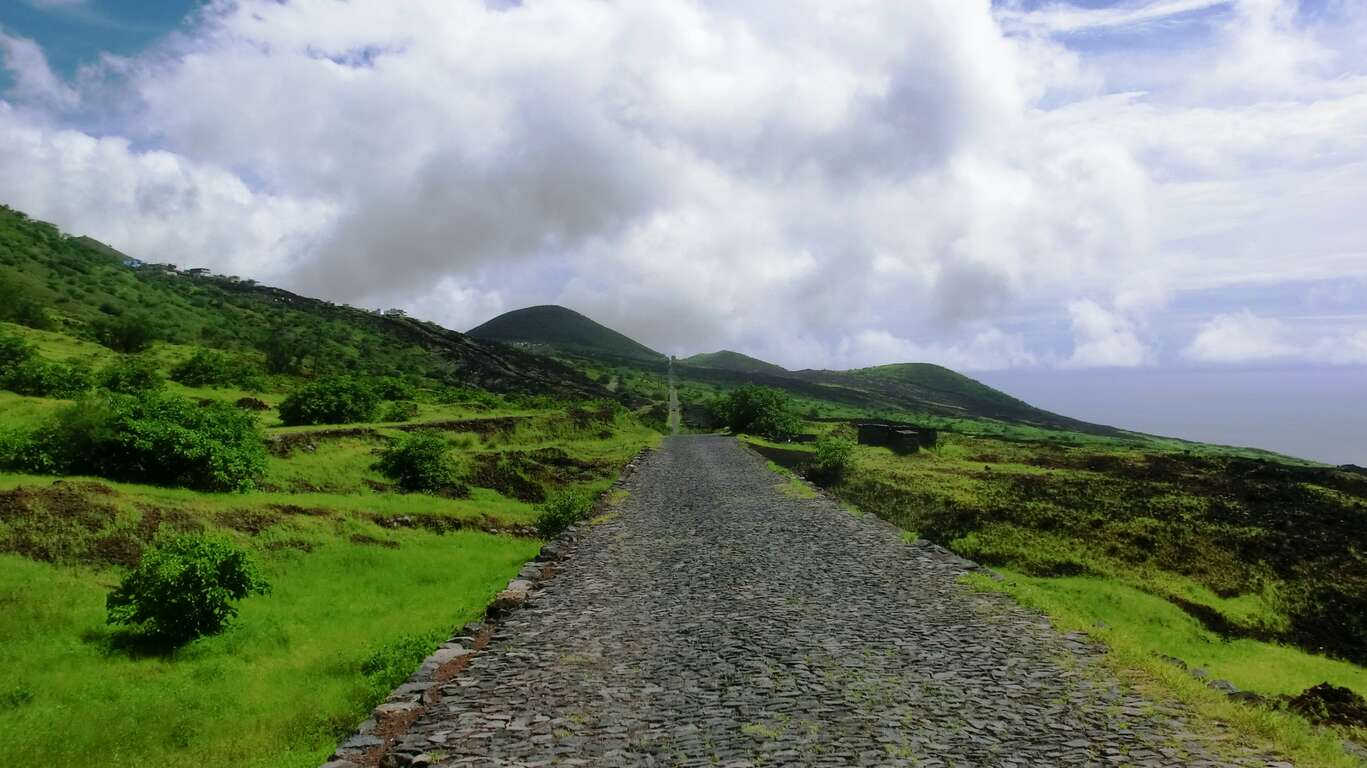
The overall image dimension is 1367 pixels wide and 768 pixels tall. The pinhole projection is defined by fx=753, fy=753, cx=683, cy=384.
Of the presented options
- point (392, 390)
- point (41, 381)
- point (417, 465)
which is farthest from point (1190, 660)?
point (392, 390)

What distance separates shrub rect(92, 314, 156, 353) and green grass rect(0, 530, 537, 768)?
62194 millimetres

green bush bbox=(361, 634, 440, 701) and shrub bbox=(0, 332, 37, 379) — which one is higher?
shrub bbox=(0, 332, 37, 379)

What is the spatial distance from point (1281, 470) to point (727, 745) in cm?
5881

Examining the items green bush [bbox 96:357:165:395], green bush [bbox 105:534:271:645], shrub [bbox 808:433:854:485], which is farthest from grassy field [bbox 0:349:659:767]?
shrub [bbox 808:433:854:485]

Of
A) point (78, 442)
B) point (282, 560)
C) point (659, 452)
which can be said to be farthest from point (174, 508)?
point (659, 452)

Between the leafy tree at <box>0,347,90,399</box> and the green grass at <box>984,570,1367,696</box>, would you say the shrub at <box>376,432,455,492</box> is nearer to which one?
the leafy tree at <box>0,347,90,399</box>

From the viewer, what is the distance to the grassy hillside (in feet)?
32.3

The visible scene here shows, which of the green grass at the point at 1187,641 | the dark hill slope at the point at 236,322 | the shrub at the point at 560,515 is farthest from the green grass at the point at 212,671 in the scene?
the dark hill slope at the point at 236,322

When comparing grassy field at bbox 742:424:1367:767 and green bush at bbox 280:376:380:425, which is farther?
green bush at bbox 280:376:380:425

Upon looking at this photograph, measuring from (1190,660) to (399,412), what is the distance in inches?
1771

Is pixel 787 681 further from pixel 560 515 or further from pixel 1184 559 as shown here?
pixel 1184 559

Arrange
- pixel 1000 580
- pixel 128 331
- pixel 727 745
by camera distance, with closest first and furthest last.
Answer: pixel 727 745 < pixel 1000 580 < pixel 128 331

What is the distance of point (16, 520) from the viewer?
49.2 ft

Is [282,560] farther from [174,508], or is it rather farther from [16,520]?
[16,520]
